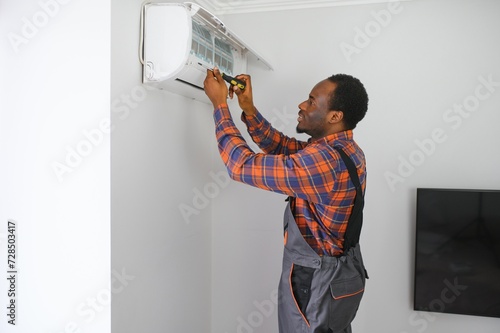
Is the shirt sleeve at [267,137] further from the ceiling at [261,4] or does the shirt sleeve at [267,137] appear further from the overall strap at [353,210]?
the ceiling at [261,4]

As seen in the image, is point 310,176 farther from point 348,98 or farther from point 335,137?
point 348,98

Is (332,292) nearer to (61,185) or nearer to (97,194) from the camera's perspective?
(97,194)

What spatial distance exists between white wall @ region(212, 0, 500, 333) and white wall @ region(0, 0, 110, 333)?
941mm

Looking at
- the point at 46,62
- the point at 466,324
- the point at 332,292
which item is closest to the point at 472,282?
the point at 466,324

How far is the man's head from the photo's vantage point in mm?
1361

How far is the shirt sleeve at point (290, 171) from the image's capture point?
1.17 m

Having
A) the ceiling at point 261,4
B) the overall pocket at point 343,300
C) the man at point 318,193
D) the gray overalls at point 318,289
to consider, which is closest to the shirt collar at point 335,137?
the man at point 318,193

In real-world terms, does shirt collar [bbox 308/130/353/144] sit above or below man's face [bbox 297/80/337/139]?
below

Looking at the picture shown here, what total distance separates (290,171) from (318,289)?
0.44m

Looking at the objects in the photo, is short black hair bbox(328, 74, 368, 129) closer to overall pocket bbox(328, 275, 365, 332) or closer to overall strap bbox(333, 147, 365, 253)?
overall strap bbox(333, 147, 365, 253)

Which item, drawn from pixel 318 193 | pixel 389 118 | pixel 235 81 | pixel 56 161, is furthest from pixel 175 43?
pixel 389 118

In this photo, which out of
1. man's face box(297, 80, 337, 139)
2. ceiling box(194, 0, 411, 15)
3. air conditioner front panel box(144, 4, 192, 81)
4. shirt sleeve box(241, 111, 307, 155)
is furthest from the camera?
ceiling box(194, 0, 411, 15)

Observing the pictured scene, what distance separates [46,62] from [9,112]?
225mm

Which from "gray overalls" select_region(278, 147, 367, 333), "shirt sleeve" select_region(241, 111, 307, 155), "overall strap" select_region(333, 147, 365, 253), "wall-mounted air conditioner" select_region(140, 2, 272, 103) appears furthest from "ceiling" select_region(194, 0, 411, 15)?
"gray overalls" select_region(278, 147, 367, 333)
